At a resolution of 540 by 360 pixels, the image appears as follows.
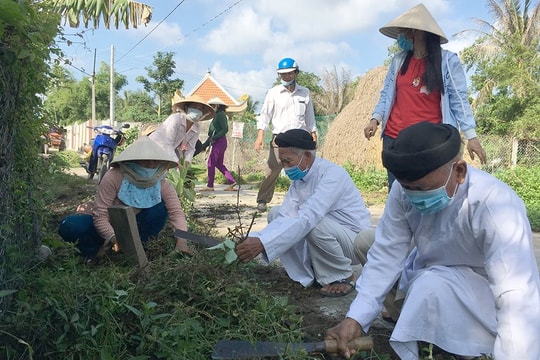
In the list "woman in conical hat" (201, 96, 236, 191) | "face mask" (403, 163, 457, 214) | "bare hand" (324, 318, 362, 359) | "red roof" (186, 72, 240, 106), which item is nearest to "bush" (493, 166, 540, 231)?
"woman in conical hat" (201, 96, 236, 191)

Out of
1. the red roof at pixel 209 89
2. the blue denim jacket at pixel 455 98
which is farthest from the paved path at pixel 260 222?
the red roof at pixel 209 89

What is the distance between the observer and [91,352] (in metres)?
2.26

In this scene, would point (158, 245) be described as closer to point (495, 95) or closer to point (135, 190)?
point (135, 190)

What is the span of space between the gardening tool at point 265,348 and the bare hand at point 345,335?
0.02 m

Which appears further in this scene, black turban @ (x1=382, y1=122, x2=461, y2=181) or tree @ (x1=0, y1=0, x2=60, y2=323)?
tree @ (x1=0, y1=0, x2=60, y2=323)

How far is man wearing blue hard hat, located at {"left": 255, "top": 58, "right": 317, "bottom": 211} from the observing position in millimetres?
6668

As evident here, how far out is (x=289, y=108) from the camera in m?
6.88

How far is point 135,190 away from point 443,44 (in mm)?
2458

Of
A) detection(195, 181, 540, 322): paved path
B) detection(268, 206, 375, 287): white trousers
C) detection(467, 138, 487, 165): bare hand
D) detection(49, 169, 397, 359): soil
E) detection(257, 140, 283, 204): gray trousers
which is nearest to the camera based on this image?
detection(49, 169, 397, 359): soil

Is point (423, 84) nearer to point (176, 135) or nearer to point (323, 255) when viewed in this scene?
point (323, 255)

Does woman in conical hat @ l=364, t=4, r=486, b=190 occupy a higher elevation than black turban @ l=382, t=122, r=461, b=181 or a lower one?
higher

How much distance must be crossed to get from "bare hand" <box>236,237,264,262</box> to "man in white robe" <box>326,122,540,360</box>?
821 millimetres

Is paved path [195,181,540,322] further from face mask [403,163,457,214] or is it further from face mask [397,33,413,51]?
face mask [397,33,413,51]

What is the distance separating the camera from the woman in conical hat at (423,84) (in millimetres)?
3859
